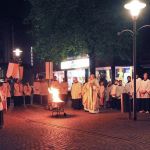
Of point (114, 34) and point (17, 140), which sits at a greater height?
point (114, 34)

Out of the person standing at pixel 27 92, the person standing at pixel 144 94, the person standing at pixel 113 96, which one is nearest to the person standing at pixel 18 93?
the person standing at pixel 27 92

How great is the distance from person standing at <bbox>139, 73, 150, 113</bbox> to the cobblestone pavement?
1.37m

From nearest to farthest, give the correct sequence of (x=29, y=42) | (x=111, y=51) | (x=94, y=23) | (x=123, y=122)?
(x=123, y=122), (x=94, y=23), (x=111, y=51), (x=29, y=42)

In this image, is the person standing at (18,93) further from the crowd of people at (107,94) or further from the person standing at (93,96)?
the person standing at (93,96)

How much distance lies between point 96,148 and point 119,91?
11.8 m

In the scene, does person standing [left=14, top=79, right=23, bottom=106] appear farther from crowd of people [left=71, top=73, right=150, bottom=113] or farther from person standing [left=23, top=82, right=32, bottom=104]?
crowd of people [left=71, top=73, right=150, bottom=113]

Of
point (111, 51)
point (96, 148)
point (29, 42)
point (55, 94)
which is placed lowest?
point (96, 148)

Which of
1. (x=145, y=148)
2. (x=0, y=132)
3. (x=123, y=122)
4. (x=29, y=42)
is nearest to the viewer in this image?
(x=145, y=148)

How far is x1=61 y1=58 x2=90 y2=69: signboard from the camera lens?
36281mm

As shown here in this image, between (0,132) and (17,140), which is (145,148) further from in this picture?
(0,132)

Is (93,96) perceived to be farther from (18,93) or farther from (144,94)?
(18,93)

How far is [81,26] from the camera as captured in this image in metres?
26.7

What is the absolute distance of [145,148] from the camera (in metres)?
11.0

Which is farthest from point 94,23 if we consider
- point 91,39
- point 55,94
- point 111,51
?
point 55,94
